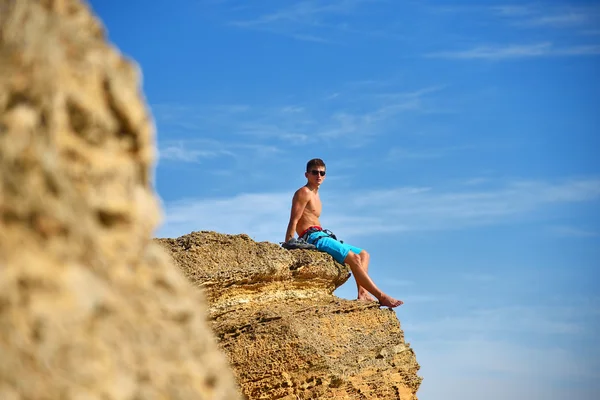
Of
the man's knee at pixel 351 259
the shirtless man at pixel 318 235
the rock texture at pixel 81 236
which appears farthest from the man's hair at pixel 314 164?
the rock texture at pixel 81 236

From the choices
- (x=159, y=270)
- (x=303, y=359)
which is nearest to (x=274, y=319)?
(x=303, y=359)

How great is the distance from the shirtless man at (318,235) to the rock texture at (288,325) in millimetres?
309

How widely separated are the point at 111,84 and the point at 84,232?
0.38 meters

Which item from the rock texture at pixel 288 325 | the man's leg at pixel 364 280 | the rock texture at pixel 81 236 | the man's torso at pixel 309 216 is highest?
the man's torso at pixel 309 216

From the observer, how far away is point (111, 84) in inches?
80.8

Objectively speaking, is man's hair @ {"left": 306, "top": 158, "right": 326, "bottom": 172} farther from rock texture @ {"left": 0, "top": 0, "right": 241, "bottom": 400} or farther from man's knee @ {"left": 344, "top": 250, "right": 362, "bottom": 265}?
rock texture @ {"left": 0, "top": 0, "right": 241, "bottom": 400}

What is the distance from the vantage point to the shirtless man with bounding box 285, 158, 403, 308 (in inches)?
441

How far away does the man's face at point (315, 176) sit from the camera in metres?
11.5

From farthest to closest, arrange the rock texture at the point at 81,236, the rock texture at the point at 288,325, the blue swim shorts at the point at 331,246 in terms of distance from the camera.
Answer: the blue swim shorts at the point at 331,246, the rock texture at the point at 288,325, the rock texture at the point at 81,236

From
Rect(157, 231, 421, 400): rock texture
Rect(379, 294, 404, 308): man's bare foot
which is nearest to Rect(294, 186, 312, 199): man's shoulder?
Rect(157, 231, 421, 400): rock texture

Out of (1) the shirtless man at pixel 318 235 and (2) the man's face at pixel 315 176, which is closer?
(1) the shirtless man at pixel 318 235

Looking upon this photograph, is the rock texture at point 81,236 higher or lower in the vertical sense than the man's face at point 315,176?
lower

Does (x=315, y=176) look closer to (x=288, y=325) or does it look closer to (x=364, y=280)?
(x=364, y=280)

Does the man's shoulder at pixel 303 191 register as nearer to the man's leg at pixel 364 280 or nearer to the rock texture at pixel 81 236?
the man's leg at pixel 364 280
